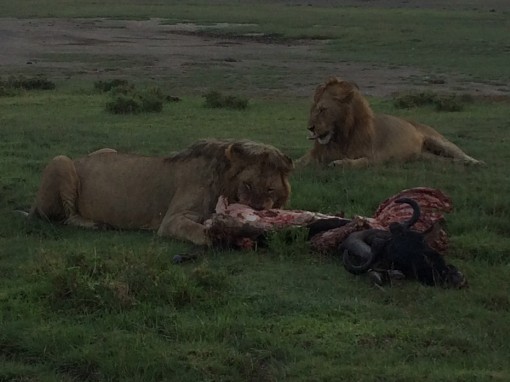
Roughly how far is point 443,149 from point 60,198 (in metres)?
5.29

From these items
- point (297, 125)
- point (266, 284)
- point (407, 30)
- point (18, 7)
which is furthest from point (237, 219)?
point (18, 7)

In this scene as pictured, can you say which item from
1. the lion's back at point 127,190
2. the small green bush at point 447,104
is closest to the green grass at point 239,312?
the lion's back at point 127,190

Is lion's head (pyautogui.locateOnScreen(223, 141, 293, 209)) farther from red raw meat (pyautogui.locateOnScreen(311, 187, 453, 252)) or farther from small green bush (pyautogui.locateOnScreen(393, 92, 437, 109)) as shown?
small green bush (pyautogui.locateOnScreen(393, 92, 437, 109))

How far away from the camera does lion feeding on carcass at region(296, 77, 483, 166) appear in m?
11.6

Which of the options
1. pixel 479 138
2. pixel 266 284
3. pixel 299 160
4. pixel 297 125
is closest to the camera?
pixel 266 284

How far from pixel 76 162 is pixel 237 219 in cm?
204

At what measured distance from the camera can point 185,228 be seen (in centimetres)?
771

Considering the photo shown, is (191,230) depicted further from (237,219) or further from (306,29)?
(306,29)

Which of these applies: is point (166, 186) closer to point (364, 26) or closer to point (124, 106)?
point (124, 106)

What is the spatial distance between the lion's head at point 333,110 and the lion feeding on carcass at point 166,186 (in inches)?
133

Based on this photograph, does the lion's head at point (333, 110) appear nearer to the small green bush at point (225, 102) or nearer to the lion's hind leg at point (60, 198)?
the lion's hind leg at point (60, 198)

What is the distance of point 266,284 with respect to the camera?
6.48 metres

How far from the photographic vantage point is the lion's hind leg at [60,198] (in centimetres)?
855

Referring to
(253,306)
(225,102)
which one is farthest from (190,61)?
(253,306)
